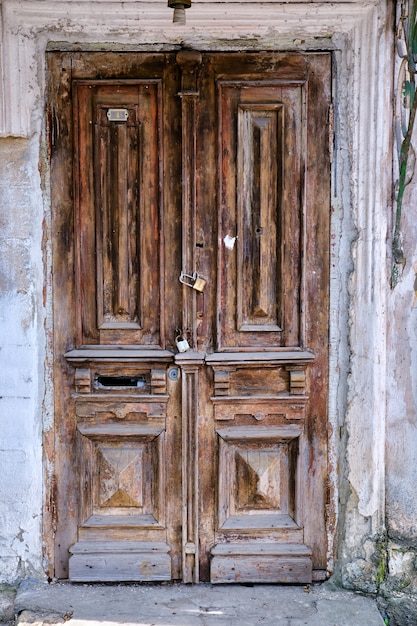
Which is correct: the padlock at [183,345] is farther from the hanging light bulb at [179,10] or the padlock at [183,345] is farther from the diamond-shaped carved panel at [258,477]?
the hanging light bulb at [179,10]

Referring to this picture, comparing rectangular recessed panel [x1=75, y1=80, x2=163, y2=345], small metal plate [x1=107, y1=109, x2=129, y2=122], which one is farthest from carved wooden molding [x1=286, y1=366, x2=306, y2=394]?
small metal plate [x1=107, y1=109, x2=129, y2=122]

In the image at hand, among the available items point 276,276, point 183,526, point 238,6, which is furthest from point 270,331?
point 238,6

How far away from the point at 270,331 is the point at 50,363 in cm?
112

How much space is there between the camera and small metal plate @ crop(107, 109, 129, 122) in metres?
3.60

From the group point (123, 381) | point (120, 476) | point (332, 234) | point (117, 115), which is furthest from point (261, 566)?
point (117, 115)

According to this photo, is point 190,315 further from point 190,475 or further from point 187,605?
point 187,605

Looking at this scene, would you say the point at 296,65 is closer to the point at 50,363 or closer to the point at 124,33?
the point at 124,33

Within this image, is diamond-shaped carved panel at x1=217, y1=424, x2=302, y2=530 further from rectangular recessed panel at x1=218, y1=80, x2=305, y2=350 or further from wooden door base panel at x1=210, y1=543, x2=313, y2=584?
rectangular recessed panel at x1=218, y1=80, x2=305, y2=350

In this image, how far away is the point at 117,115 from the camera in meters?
3.60

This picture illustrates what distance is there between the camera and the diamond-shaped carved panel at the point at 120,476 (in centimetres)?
372

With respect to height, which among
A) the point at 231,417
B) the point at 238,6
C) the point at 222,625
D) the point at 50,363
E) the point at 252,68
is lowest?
the point at 222,625

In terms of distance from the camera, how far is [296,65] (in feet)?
11.8

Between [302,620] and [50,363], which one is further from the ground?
[50,363]

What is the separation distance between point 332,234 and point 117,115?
1.22 metres
